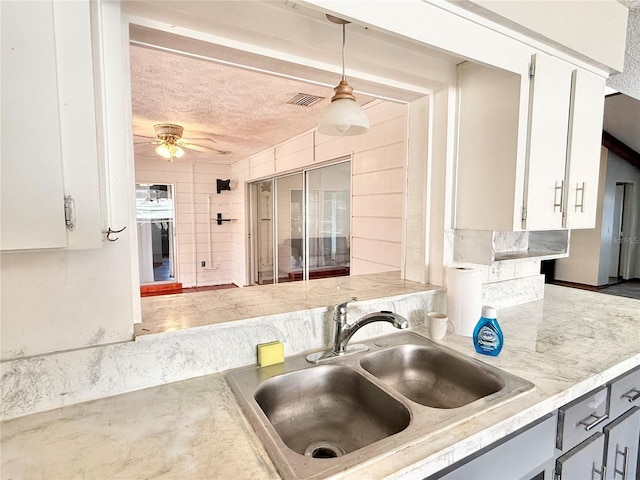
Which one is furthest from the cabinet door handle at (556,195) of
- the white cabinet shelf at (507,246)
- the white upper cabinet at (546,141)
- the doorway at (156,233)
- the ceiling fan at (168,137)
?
the doorway at (156,233)

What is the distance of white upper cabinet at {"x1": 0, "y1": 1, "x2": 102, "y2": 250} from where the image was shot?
686 mm

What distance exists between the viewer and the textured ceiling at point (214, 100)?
2000 millimetres

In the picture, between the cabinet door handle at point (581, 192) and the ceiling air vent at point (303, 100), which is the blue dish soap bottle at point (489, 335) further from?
the ceiling air vent at point (303, 100)

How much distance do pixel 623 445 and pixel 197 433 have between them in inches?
63.4

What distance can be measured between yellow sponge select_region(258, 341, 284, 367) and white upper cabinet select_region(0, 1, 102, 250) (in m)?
0.62

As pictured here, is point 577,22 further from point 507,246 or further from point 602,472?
point 602,472

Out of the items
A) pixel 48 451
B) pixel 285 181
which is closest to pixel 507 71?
pixel 48 451

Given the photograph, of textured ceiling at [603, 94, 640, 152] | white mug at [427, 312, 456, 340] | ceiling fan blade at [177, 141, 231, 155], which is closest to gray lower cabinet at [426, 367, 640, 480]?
white mug at [427, 312, 456, 340]

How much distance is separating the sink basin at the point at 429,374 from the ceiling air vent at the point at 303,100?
1928 mm

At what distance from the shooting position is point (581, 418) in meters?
1.08

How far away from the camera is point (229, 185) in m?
6.12

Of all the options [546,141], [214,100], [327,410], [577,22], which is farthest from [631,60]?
[214,100]

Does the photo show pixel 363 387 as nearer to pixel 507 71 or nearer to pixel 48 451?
pixel 48 451

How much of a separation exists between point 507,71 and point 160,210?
5.80 m
